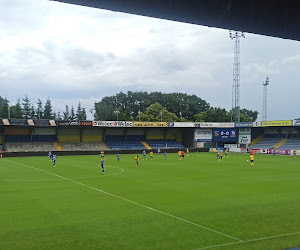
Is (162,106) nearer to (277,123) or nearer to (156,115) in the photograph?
(156,115)

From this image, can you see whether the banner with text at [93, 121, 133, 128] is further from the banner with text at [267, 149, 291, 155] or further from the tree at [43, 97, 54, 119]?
the tree at [43, 97, 54, 119]

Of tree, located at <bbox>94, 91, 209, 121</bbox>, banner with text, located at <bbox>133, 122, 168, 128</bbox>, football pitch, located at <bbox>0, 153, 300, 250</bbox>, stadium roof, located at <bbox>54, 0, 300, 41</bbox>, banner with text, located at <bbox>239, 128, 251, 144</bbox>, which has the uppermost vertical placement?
tree, located at <bbox>94, 91, 209, 121</bbox>

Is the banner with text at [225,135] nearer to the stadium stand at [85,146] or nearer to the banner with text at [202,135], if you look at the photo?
the banner with text at [202,135]

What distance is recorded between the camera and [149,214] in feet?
53.5

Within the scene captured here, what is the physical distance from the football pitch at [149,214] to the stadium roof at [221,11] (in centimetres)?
718

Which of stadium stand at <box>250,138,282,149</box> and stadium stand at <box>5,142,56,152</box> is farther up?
stadium stand at <box>250,138,282,149</box>

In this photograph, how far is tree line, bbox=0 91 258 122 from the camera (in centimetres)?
11475

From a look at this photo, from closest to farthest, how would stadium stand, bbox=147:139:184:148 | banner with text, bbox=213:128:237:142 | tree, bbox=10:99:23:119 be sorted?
banner with text, bbox=213:128:237:142 < stadium stand, bbox=147:139:184:148 < tree, bbox=10:99:23:119

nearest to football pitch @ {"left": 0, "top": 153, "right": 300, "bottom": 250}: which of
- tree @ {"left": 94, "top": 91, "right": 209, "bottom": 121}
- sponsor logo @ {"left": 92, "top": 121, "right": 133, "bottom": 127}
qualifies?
sponsor logo @ {"left": 92, "top": 121, "right": 133, "bottom": 127}

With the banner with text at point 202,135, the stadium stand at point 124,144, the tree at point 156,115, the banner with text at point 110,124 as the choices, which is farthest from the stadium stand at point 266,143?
the tree at point 156,115

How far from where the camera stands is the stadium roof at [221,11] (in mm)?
7961

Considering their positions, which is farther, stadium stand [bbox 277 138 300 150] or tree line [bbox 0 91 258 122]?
tree line [bbox 0 91 258 122]

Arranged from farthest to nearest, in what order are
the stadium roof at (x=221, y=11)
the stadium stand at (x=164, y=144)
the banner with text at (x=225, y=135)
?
the stadium stand at (x=164, y=144)
the banner with text at (x=225, y=135)
the stadium roof at (x=221, y=11)

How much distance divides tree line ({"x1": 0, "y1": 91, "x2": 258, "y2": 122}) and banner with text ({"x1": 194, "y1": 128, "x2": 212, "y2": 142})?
2779 cm
